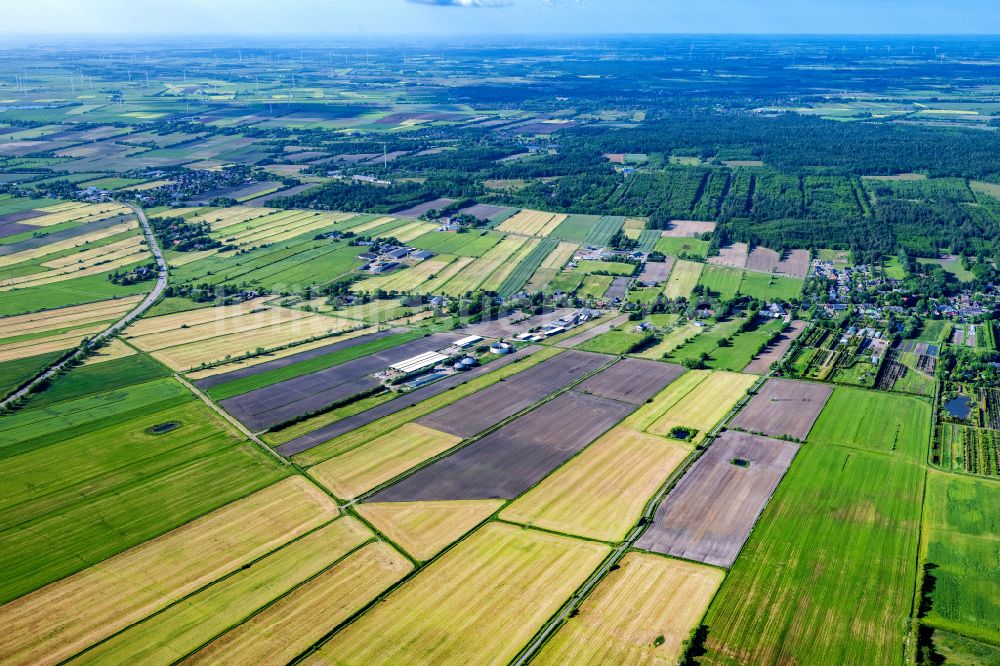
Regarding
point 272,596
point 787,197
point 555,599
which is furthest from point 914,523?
point 787,197

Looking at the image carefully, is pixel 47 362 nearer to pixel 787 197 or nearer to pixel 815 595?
pixel 815 595

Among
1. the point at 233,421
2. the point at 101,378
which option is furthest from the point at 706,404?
the point at 101,378

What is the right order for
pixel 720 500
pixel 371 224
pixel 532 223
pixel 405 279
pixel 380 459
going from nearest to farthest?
pixel 720 500
pixel 380 459
pixel 405 279
pixel 371 224
pixel 532 223

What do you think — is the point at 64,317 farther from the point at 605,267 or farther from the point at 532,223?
the point at 532,223

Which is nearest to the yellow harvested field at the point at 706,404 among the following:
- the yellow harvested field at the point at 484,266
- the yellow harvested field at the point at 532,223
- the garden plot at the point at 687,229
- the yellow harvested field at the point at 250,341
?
the yellow harvested field at the point at 250,341

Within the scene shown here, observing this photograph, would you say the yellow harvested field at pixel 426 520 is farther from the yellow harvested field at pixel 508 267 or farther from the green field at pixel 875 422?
the yellow harvested field at pixel 508 267

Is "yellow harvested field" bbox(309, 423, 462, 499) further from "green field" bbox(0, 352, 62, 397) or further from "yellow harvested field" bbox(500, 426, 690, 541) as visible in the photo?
"green field" bbox(0, 352, 62, 397)
